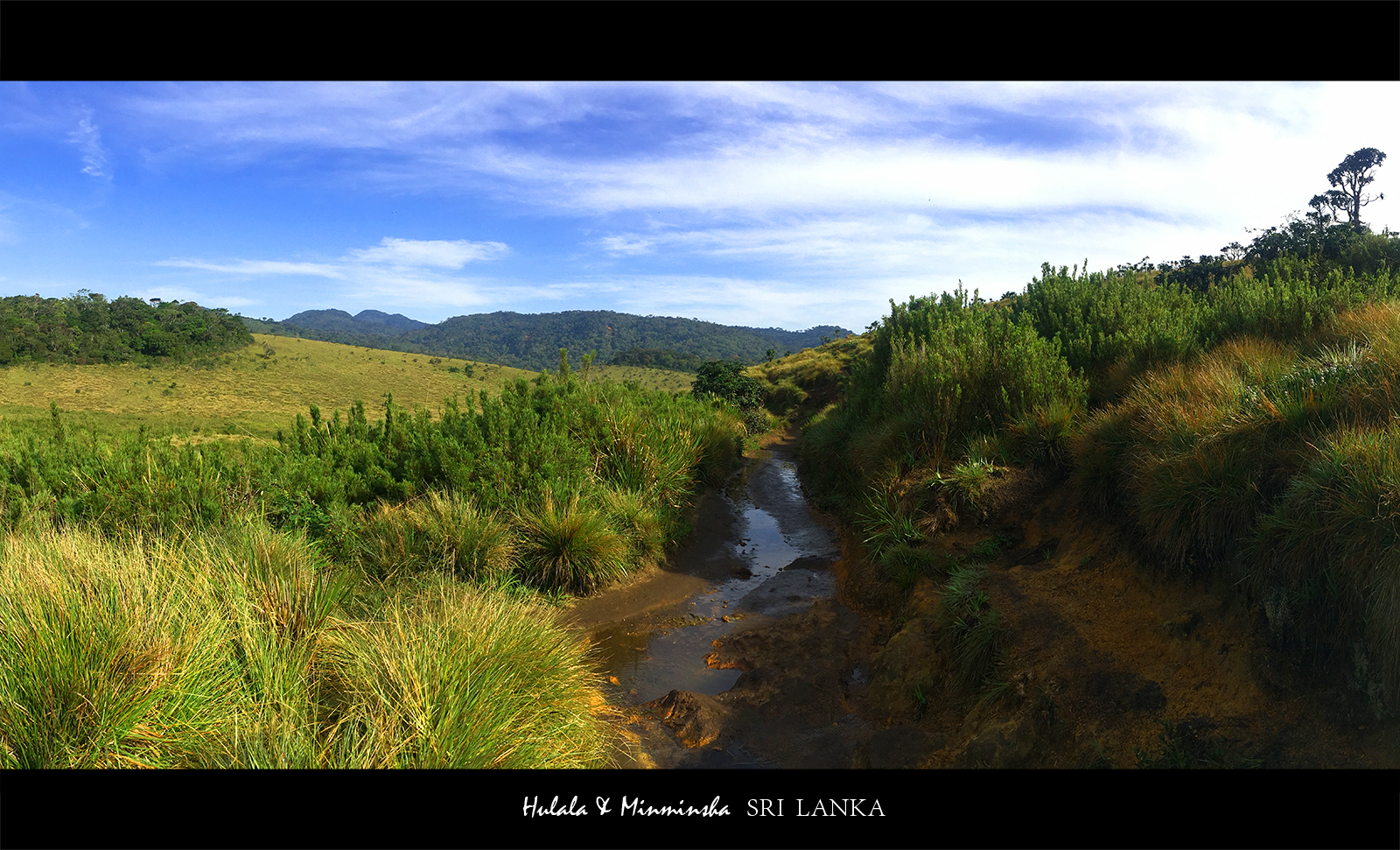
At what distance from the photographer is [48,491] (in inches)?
271

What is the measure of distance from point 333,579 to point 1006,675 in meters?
5.85

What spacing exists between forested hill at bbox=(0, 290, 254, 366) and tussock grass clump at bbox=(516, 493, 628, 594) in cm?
7466

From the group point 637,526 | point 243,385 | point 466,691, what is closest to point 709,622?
point 637,526

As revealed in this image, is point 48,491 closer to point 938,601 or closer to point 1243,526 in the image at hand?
point 938,601

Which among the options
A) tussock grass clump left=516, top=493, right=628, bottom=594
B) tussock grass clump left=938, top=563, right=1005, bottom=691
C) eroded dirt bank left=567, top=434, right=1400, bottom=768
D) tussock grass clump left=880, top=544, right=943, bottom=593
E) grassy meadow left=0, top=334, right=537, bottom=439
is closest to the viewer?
eroded dirt bank left=567, top=434, right=1400, bottom=768

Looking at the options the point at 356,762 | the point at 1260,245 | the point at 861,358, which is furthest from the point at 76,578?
the point at 1260,245

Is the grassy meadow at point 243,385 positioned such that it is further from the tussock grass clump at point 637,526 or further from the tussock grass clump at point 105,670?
the tussock grass clump at point 105,670

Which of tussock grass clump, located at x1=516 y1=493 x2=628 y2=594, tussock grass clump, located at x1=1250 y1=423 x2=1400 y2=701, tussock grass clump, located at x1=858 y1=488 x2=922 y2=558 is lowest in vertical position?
tussock grass clump, located at x1=516 y1=493 x2=628 y2=594

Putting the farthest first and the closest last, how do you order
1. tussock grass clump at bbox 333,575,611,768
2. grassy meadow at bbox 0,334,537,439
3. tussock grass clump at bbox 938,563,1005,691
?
1. grassy meadow at bbox 0,334,537,439
2. tussock grass clump at bbox 938,563,1005,691
3. tussock grass clump at bbox 333,575,611,768

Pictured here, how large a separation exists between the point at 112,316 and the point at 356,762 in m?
90.8

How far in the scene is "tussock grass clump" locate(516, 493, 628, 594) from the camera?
8.45 m

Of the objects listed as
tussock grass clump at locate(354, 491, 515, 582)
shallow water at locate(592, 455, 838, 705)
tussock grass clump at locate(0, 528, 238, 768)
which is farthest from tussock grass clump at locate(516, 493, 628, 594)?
tussock grass clump at locate(0, 528, 238, 768)

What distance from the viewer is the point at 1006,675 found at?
5.05 meters

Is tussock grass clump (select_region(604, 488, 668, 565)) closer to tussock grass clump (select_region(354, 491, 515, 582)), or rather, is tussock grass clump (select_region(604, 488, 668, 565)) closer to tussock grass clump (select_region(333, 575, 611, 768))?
tussock grass clump (select_region(354, 491, 515, 582))
